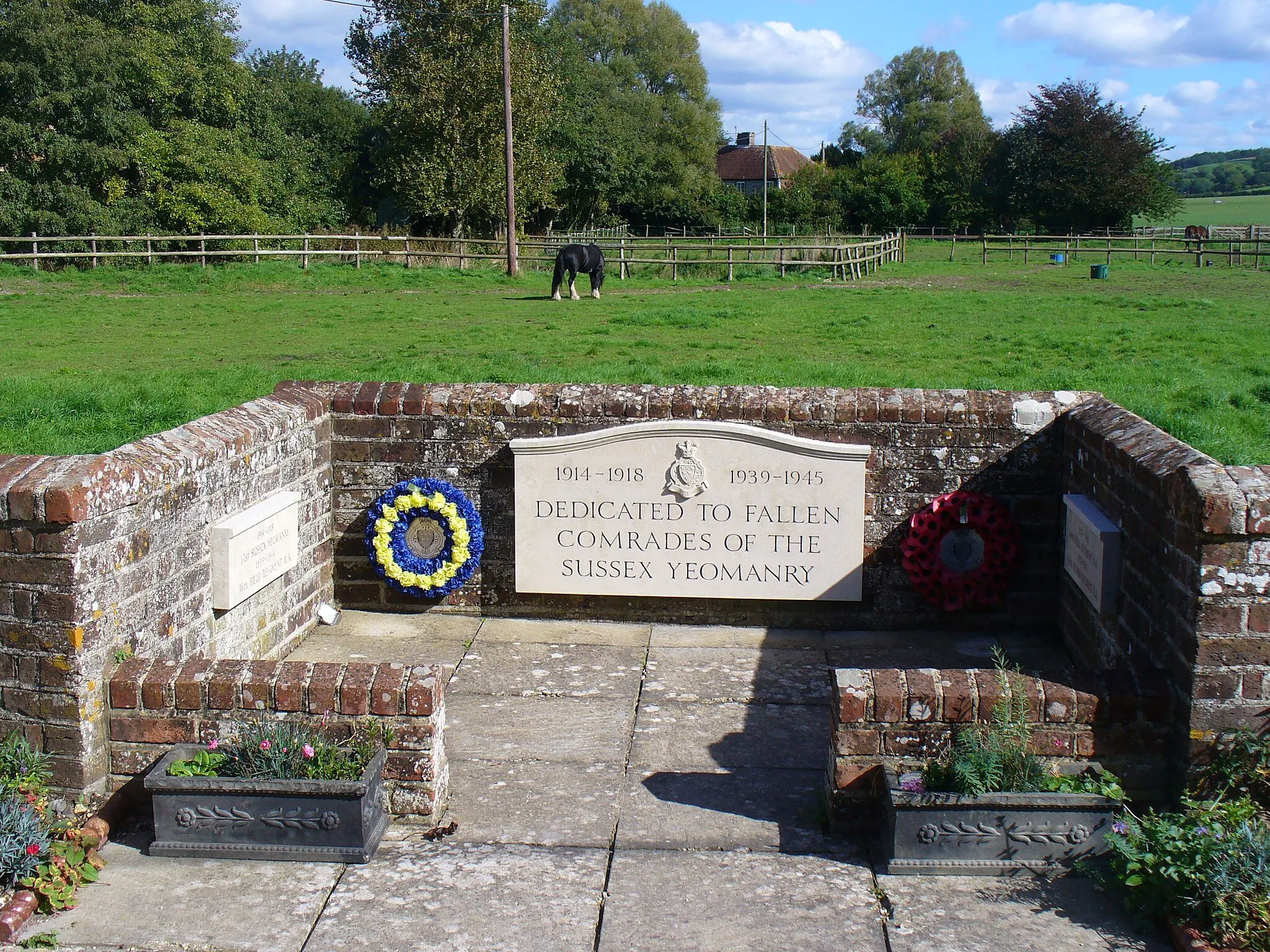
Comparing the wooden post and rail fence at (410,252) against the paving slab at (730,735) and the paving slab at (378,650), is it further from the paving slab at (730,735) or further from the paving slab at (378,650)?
the paving slab at (730,735)

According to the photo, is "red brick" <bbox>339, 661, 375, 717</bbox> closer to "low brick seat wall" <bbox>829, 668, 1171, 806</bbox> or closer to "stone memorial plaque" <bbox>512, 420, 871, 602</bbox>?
"low brick seat wall" <bbox>829, 668, 1171, 806</bbox>

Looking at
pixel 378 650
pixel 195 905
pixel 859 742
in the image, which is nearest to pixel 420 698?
pixel 195 905

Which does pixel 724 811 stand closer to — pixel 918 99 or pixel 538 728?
→ pixel 538 728

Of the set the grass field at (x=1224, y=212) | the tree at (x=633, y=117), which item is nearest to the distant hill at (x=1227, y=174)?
the grass field at (x=1224, y=212)

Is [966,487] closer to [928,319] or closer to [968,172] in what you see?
[928,319]

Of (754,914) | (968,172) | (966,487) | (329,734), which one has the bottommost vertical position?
(754,914)

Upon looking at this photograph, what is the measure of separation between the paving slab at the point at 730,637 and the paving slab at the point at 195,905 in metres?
2.91

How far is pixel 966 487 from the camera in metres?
6.92

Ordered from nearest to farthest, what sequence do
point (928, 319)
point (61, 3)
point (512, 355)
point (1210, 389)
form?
point (1210, 389) < point (512, 355) < point (928, 319) < point (61, 3)

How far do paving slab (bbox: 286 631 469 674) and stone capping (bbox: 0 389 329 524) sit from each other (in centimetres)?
120

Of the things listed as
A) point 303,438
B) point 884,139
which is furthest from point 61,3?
point 884,139

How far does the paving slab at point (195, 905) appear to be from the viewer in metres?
3.77

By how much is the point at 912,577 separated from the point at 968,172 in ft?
216

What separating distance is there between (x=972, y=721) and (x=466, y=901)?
1893mm
